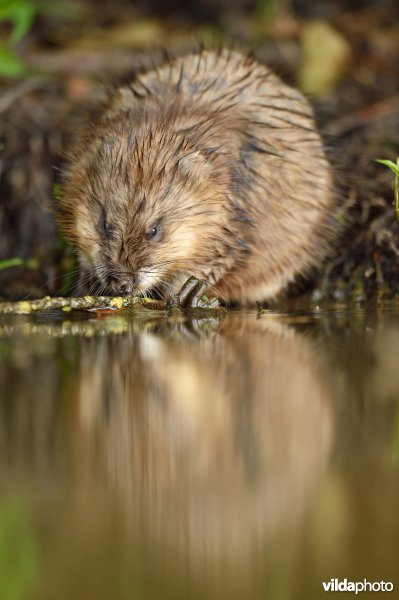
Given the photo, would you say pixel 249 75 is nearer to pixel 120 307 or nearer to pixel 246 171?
pixel 246 171

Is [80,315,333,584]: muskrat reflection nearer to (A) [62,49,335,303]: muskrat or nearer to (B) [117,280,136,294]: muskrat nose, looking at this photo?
(B) [117,280,136,294]: muskrat nose

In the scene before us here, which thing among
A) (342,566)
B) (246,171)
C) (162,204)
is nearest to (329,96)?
(246,171)

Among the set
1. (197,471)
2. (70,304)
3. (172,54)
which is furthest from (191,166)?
(197,471)

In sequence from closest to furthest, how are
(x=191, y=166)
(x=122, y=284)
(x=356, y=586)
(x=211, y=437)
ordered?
(x=356, y=586), (x=211, y=437), (x=122, y=284), (x=191, y=166)

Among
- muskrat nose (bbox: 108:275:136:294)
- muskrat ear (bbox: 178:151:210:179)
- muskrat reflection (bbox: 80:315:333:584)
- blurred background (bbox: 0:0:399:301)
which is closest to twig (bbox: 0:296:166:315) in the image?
muskrat nose (bbox: 108:275:136:294)

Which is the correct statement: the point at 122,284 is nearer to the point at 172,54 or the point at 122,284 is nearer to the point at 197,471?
the point at 172,54

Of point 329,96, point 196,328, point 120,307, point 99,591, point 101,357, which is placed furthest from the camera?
point 329,96
